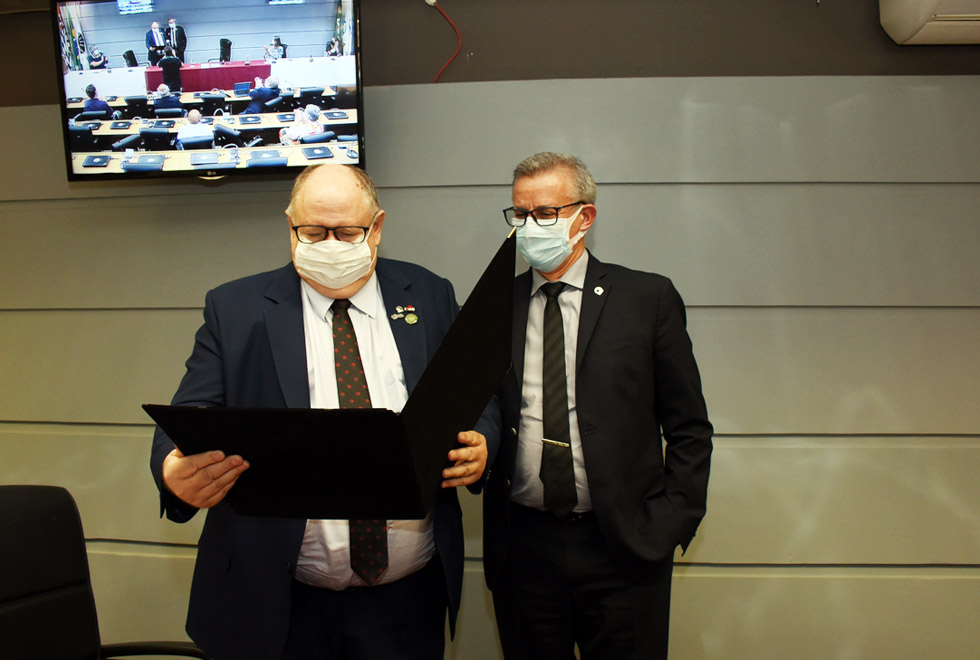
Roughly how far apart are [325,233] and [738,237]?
139cm

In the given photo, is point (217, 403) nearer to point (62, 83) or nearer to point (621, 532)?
point (621, 532)

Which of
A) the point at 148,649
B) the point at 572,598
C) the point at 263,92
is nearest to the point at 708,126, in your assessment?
the point at 263,92

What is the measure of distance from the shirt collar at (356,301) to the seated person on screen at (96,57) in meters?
1.15

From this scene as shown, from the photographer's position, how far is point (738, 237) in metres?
2.08

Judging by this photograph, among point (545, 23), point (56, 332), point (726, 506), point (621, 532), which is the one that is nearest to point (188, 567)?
point (56, 332)

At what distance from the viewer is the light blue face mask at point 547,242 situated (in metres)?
1.59

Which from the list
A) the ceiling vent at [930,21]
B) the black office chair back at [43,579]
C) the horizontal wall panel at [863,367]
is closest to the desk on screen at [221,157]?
the black office chair back at [43,579]

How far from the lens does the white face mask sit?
4.38ft

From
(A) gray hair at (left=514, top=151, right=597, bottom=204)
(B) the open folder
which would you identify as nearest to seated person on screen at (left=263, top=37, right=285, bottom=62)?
(A) gray hair at (left=514, top=151, right=597, bottom=204)

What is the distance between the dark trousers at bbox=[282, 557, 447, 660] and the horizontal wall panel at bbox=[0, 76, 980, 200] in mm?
1332

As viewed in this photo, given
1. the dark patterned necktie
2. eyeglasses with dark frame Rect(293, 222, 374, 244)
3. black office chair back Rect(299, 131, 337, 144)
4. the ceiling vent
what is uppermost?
the ceiling vent

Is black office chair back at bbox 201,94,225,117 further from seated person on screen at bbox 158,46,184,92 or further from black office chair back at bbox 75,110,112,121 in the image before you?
black office chair back at bbox 75,110,112,121

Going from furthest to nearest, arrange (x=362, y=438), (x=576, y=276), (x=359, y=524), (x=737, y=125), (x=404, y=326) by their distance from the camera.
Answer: (x=737, y=125) → (x=576, y=276) → (x=404, y=326) → (x=359, y=524) → (x=362, y=438)

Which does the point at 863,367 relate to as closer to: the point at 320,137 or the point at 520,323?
the point at 520,323
